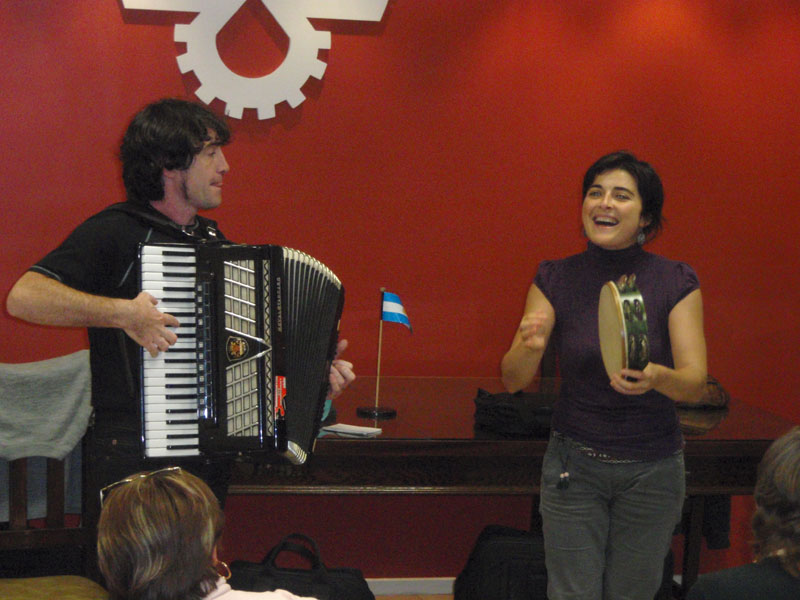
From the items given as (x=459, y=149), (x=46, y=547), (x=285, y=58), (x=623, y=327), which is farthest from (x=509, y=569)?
(x=285, y=58)

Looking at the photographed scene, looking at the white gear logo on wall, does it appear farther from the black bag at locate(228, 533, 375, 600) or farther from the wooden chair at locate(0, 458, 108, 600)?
the black bag at locate(228, 533, 375, 600)

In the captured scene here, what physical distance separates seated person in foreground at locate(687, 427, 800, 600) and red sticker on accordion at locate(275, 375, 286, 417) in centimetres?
89

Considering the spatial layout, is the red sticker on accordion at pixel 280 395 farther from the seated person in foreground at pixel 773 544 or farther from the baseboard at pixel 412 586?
the baseboard at pixel 412 586

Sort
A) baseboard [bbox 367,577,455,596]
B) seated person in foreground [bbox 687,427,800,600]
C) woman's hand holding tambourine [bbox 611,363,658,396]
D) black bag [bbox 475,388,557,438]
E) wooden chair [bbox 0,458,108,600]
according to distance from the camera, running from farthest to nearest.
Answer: baseboard [bbox 367,577,455,596] < black bag [bbox 475,388,557,438] < wooden chair [bbox 0,458,108,600] < woman's hand holding tambourine [bbox 611,363,658,396] < seated person in foreground [bbox 687,427,800,600]

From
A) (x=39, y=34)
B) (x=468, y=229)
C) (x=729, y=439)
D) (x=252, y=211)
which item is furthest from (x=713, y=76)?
(x=39, y=34)

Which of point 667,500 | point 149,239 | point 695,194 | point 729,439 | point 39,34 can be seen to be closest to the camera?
point 149,239

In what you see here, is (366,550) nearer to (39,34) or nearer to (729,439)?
(729,439)

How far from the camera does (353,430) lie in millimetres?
2812

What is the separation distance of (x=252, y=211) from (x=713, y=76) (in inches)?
76.8

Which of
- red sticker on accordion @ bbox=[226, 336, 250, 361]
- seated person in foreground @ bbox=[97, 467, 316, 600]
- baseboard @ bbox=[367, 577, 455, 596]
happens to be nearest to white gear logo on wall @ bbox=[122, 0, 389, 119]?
red sticker on accordion @ bbox=[226, 336, 250, 361]

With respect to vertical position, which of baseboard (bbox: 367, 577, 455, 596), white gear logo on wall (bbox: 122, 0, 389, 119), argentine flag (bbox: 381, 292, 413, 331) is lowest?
baseboard (bbox: 367, 577, 455, 596)

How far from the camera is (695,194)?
3717 millimetres

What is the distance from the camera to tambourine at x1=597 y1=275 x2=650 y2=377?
1.91 m

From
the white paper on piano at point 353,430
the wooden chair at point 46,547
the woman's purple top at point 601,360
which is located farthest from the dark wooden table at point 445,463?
the woman's purple top at point 601,360
